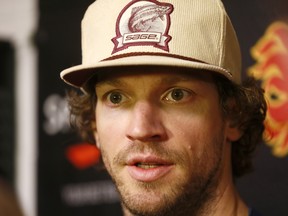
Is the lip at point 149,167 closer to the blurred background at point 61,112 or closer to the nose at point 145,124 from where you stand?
the nose at point 145,124

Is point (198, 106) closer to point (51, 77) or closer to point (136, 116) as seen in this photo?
point (136, 116)

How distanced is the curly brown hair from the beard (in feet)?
0.28

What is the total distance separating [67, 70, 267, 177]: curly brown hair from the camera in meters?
1.27

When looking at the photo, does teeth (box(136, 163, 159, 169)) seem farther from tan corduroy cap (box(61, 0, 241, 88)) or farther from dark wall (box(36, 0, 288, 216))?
dark wall (box(36, 0, 288, 216))

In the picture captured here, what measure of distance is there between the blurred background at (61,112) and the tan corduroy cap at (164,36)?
336 mm

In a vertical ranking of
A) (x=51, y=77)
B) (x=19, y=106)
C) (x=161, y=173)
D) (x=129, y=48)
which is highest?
(x=129, y=48)

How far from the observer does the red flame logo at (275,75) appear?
5.25 feet

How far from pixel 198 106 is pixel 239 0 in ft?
1.80

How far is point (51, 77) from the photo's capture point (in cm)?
214

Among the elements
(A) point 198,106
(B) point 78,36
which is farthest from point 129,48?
(B) point 78,36

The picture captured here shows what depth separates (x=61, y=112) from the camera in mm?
2088

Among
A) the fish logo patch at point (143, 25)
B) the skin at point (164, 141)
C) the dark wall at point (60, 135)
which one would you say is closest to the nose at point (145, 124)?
the skin at point (164, 141)

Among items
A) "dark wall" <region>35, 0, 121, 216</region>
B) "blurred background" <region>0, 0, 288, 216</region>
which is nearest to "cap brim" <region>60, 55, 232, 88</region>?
"blurred background" <region>0, 0, 288, 216</region>

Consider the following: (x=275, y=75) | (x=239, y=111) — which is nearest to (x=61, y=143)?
(x=275, y=75)
